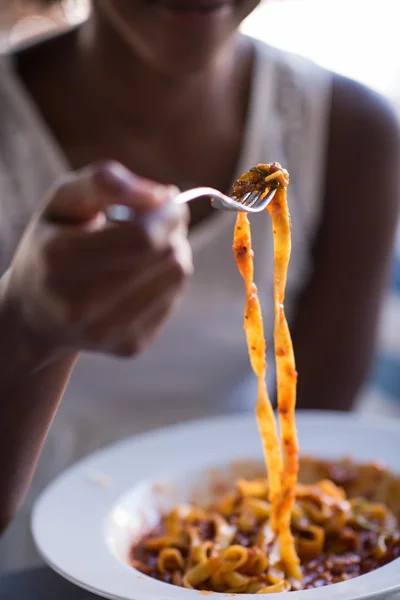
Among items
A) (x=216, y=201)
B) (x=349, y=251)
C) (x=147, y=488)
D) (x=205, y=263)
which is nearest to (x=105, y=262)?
(x=216, y=201)

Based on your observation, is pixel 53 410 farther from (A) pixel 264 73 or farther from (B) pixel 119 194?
(A) pixel 264 73

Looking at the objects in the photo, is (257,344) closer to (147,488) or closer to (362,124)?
(147,488)

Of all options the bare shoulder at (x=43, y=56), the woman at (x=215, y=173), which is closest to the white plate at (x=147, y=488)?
the woman at (x=215, y=173)

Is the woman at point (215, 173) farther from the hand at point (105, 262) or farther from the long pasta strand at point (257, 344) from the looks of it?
the hand at point (105, 262)

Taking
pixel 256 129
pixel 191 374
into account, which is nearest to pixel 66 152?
pixel 256 129

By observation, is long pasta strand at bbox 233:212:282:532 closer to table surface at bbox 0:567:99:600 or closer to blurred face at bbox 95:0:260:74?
table surface at bbox 0:567:99:600

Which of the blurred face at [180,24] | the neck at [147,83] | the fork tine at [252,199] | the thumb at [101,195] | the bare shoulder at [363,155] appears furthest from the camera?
the bare shoulder at [363,155]

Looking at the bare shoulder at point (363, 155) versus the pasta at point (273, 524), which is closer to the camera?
the pasta at point (273, 524)
